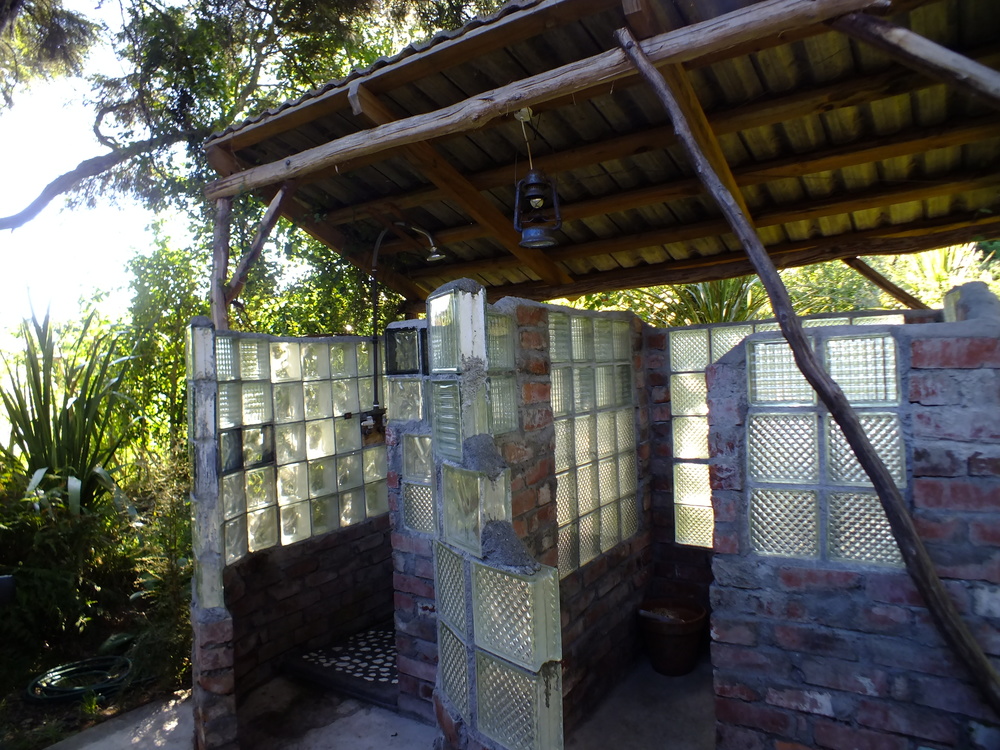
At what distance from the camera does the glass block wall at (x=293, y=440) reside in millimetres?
3336

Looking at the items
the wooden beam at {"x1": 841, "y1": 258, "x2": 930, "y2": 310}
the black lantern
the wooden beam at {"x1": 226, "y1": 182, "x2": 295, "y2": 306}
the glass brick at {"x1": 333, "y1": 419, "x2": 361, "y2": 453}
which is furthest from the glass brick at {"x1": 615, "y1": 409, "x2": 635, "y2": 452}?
the wooden beam at {"x1": 226, "y1": 182, "x2": 295, "y2": 306}

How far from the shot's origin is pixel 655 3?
2.75m

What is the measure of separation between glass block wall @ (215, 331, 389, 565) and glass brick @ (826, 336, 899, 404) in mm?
2640

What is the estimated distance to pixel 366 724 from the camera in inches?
134

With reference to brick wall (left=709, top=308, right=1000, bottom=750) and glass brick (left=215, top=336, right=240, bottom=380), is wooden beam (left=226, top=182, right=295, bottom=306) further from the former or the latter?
brick wall (left=709, top=308, right=1000, bottom=750)

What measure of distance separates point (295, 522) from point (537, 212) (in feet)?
7.35

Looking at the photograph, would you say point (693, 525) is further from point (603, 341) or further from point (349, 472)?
point (349, 472)

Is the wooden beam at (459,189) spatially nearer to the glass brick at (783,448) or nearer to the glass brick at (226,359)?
the glass brick at (226,359)

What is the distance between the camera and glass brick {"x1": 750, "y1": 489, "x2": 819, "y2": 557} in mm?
2270

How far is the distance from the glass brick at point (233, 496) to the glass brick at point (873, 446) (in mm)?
2668

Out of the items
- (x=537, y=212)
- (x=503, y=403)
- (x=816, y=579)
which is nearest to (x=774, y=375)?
(x=816, y=579)

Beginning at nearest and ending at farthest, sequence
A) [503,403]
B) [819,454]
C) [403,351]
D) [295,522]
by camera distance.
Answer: [819,454], [503,403], [403,351], [295,522]

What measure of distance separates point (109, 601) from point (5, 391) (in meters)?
1.69

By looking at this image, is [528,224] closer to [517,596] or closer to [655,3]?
[655,3]
